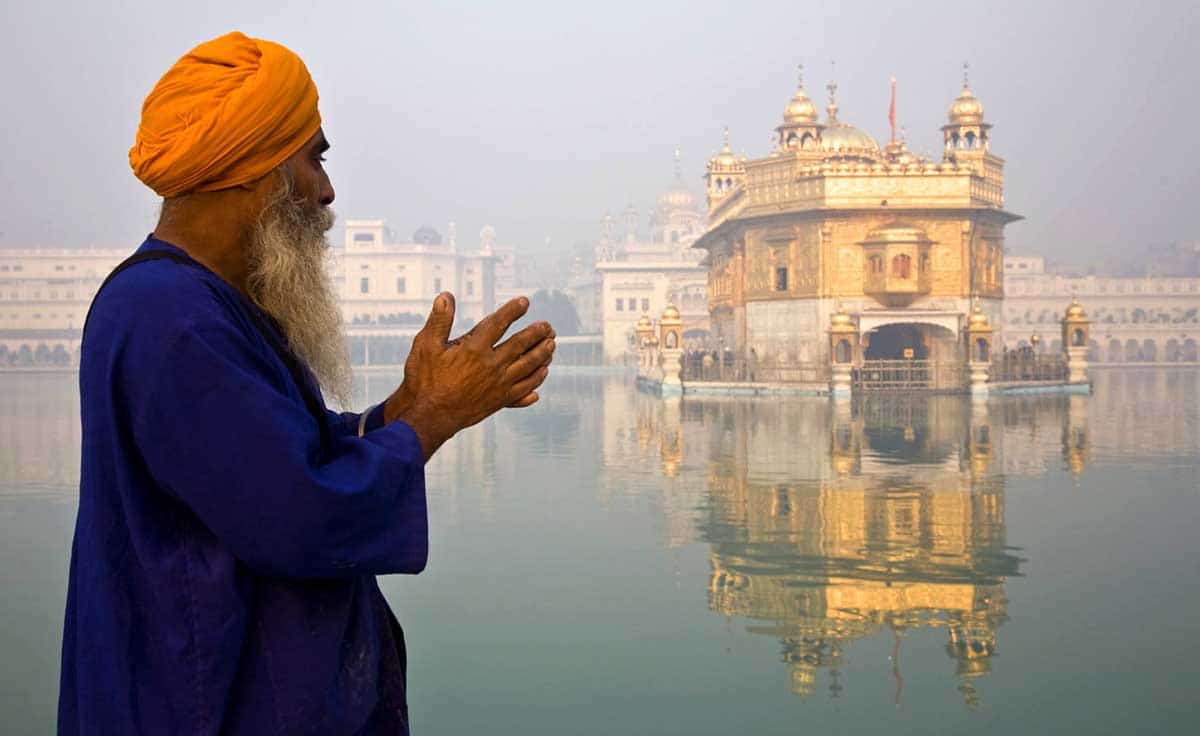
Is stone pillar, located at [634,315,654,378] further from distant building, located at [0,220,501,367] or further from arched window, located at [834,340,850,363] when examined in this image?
distant building, located at [0,220,501,367]

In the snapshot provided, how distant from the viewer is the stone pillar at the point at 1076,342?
2833cm

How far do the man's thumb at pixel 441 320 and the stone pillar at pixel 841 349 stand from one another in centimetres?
2375

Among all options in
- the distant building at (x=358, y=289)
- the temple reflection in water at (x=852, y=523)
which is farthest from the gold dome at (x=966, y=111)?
the distant building at (x=358, y=289)

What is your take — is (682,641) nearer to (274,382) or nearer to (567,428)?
(274,382)

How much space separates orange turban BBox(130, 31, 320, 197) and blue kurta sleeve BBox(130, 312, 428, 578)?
0.28 metres

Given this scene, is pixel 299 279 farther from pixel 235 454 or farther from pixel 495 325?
pixel 235 454

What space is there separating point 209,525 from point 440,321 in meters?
0.45

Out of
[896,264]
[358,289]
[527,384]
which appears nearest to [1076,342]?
[896,264]

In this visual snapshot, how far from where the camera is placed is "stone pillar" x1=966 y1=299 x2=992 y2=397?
25.2 meters

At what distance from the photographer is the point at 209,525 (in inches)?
57.1

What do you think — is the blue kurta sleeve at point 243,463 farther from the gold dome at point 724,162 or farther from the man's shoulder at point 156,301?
the gold dome at point 724,162

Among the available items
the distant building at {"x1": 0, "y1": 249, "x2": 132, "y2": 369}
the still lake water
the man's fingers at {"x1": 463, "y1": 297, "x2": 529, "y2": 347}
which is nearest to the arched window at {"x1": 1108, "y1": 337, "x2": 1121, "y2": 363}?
the still lake water

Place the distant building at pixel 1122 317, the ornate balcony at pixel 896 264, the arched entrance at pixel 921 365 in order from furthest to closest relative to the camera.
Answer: the distant building at pixel 1122 317, the ornate balcony at pixel 896 264, the arched entrance at pixel 921 365

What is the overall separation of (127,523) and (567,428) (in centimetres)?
1642
